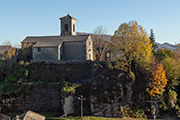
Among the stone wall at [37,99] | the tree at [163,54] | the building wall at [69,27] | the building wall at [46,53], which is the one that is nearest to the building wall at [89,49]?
the building wall at [69,27]

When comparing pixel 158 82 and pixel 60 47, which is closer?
pixel 158 82

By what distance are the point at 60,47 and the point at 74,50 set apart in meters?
2.56

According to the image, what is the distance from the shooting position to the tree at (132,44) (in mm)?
29969

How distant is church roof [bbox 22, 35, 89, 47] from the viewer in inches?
1451

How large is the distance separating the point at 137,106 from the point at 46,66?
1601 cm

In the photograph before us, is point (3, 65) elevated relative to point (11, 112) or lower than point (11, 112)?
elevated

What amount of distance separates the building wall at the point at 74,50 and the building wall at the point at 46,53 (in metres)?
2.17

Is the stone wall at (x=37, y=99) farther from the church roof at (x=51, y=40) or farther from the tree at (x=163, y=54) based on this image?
the tree at (x=163, y=54)

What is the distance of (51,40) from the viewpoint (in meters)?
38.2

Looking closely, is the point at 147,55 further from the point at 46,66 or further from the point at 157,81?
the point at 46,66

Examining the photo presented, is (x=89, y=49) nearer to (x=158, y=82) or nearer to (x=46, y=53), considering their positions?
(x=46, y=53)

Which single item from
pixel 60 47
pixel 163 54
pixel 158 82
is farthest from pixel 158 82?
pixel 60 47

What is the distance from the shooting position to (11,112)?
102ft

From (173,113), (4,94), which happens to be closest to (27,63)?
(4,94)
